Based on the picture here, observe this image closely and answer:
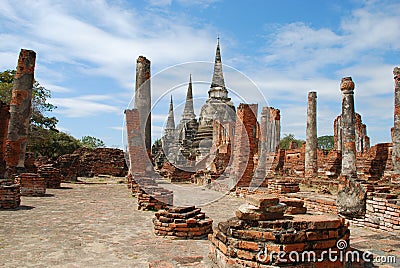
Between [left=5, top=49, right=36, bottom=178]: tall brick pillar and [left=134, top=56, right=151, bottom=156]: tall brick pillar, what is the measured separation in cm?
383

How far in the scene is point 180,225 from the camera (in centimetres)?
486

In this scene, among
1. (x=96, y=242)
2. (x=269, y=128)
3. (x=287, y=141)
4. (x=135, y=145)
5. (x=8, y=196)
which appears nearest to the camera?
(x=96, y=242)

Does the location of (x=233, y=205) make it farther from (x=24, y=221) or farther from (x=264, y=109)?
(x=264, y=109)

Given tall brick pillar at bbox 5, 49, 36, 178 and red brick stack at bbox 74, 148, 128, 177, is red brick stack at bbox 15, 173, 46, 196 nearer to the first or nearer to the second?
tall brick pillar at bbox 5, 49, 36, 178

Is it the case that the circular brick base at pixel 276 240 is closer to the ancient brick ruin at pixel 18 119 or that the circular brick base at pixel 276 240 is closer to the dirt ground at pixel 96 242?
the dirt ground at pixel 96 242

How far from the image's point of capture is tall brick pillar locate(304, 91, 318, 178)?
1599 centimetres

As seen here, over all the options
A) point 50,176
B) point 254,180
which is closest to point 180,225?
point 254,180

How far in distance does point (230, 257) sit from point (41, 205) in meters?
6.15

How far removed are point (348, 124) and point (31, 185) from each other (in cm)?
877

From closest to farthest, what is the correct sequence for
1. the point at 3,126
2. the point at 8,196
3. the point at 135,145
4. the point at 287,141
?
the point at 8,196 → the point at 3,126 → the point at 135,145 → the point at 287,141

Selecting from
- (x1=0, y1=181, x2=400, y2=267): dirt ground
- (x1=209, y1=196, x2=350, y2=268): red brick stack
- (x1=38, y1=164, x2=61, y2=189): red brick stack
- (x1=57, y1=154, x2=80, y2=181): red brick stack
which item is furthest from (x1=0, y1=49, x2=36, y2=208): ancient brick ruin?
(x1=209, y1=196, x2=350, y2=268): red brick stack

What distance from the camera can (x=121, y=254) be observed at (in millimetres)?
3941

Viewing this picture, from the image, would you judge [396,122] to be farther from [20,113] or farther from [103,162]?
[103,162]

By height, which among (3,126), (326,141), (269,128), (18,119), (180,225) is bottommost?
(180,225)
